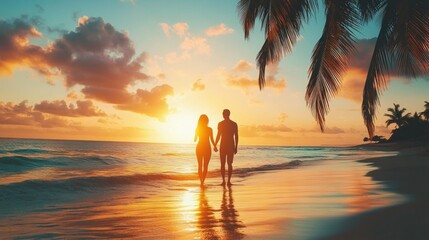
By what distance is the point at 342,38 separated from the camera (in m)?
7.63

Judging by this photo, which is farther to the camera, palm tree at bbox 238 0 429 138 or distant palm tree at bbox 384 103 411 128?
distant palm tree at bbox 384 103 411 128

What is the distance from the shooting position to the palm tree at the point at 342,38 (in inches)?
242

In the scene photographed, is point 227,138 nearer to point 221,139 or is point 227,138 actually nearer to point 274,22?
point 221,139

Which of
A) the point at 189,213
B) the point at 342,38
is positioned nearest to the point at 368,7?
the point at 342,38

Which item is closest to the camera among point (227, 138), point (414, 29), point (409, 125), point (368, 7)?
point (414, 29)

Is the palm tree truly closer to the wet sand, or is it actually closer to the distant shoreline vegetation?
the wet sand

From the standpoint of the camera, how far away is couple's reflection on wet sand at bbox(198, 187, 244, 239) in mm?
3882

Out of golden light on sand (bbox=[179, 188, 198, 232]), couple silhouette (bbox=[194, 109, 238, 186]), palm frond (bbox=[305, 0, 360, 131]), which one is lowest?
golden light on sand (bbox=[179, 188, 198, 232])

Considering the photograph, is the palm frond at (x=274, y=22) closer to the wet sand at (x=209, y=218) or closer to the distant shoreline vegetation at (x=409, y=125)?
the wet sand at (x=209, y=218)

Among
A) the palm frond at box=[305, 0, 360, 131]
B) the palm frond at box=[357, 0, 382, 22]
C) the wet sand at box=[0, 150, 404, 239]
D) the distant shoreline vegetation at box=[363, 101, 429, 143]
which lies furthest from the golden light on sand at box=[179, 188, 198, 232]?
the distant shoreline vegetation at box=[363, 101, 429, 143]

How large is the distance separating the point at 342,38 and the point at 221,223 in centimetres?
495

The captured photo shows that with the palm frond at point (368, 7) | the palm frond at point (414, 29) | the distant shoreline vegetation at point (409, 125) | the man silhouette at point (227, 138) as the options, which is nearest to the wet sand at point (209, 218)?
the palm frond at point (414, 29)

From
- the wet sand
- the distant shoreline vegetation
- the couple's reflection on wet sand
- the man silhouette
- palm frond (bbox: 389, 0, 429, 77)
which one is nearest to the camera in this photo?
the couple's reflection on wet sand

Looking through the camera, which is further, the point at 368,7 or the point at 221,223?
the point at 368,7
